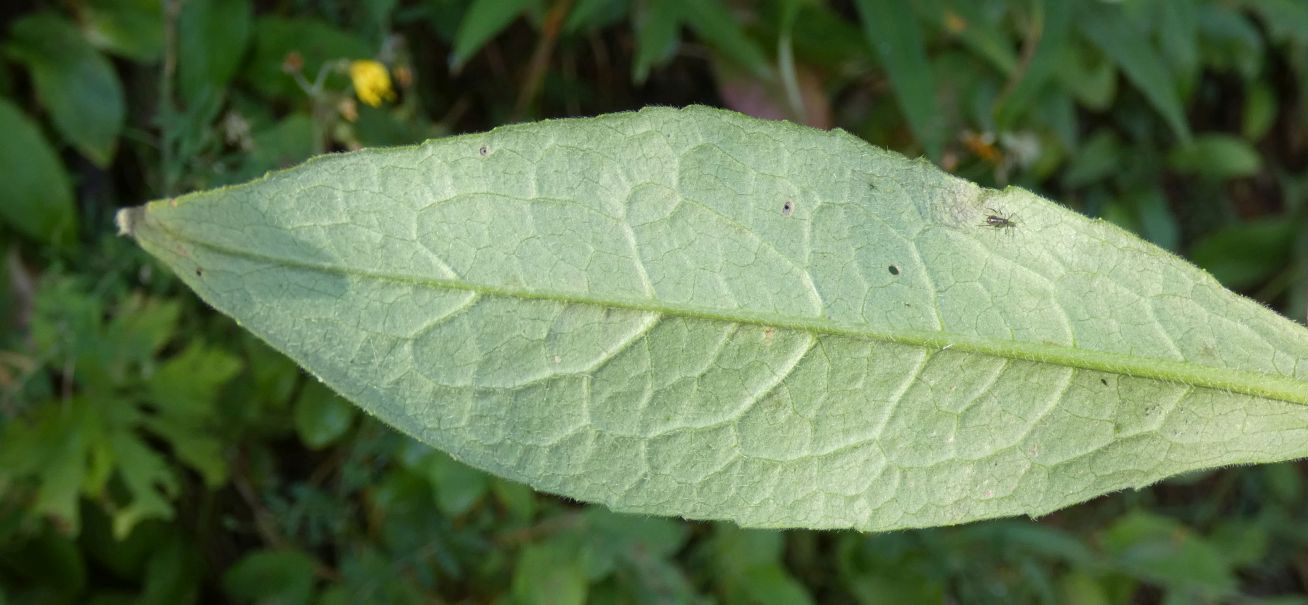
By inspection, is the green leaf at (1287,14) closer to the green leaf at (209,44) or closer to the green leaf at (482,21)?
the green leaf at (482,21)

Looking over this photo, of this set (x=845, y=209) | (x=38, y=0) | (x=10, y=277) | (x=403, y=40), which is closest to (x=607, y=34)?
(x=403, y=40)

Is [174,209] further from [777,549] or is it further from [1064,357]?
[777,549]

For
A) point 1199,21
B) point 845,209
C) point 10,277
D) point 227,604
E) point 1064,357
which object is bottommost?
point 227,604

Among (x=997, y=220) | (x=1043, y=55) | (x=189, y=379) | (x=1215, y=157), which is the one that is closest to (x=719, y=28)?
(x=1043, y=55)

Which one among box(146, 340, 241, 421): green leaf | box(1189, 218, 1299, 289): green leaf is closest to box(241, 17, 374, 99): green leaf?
box(146, 340, 241, 421): green leaf

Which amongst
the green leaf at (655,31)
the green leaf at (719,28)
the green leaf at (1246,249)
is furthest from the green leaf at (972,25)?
the green leaf at (1246,249)

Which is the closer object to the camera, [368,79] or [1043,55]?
[368,79]

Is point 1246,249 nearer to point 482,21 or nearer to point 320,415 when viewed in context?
point 482,21
